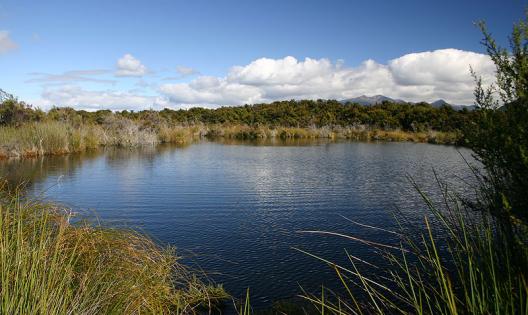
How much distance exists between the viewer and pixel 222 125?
50.8m

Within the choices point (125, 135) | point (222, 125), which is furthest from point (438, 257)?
point (222, 125)

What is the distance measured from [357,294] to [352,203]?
602cm

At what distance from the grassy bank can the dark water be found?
1.86 meters

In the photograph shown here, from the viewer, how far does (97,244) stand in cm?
490

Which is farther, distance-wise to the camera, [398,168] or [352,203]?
[398,168]

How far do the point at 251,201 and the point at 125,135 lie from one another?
21.4 meters

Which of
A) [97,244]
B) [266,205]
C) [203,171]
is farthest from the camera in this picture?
[203,171]

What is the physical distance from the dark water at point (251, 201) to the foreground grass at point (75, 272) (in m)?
1.15

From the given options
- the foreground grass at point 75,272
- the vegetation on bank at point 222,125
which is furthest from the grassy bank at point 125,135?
the foreground grass at point 75,272

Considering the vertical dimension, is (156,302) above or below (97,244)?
below

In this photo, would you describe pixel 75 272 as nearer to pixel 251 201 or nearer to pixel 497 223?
pixel 497 223

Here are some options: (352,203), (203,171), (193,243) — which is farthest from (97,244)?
(203,171)

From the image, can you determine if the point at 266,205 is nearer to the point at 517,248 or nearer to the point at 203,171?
the point at 203,171

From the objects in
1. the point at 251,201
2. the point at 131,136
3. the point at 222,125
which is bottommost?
the point at 251,201
